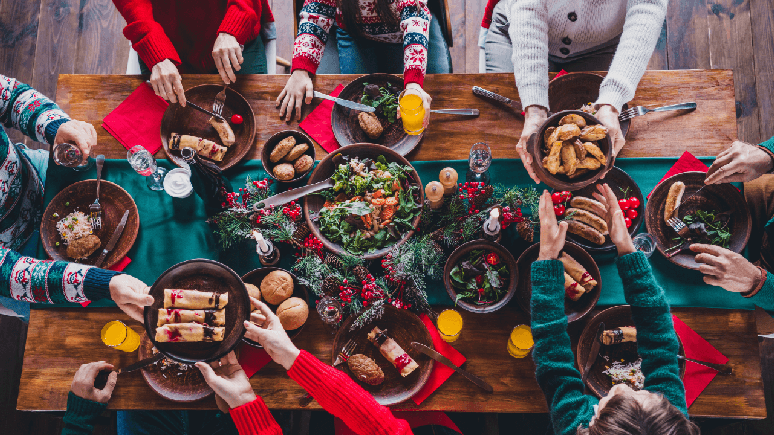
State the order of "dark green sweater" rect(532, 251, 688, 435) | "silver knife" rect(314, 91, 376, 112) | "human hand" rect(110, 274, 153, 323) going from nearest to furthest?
"dark green sweater" rect(532, 251, 688, 435) < "human hand" rect(110, 274, 153, 323) < "silver knife" rect(314, 91, 376, 112)

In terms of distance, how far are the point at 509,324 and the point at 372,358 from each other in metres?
0.57

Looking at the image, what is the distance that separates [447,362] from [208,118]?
4.85 ft

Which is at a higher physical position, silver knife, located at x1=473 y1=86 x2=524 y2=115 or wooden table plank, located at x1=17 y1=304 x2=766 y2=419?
silver knife, located at x1=473 y1=86 x2=524 y2=115

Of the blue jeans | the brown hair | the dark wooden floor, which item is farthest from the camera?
the dark wooden floor

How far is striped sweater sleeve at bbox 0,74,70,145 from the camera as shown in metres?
1.87

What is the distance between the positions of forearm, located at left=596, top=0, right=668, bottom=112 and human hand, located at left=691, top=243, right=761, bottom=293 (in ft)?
2.19

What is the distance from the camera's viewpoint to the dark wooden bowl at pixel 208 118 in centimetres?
194

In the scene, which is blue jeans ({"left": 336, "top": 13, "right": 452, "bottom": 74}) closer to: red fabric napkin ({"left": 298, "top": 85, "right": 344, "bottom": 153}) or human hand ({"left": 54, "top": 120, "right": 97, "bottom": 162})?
red fabric napkin ({"left": 298, "top": 85, "right": 344, "bottom": 153})

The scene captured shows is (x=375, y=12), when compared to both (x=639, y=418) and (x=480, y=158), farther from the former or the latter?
(x=639, y=418)

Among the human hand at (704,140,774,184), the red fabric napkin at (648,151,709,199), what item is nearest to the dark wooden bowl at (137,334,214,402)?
the red fabric napkin at (648,151,709,199)

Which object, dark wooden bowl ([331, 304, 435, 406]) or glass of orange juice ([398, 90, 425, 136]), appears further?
glass of orange juice ([398, 90, 425, 136])

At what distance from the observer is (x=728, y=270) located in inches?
65.0

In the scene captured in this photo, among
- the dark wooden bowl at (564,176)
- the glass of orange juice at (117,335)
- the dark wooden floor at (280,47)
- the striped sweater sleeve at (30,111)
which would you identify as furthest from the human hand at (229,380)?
the dark wooden floor at (280,47)

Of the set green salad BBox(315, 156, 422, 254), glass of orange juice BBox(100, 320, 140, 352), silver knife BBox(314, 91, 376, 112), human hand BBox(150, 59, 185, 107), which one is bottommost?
glass of orange juice BBox(100, 320, 140, 352)
